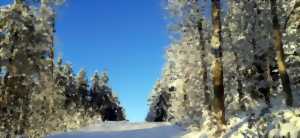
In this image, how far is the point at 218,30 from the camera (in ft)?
46.4

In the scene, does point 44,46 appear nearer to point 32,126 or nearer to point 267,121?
point 32,126

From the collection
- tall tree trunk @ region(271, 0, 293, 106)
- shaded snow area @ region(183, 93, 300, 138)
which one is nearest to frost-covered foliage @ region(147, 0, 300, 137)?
tall tree trunk @ region(271, 0, 293, 106)

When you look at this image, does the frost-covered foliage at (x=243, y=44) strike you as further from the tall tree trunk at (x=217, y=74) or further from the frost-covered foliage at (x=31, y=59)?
the tall tree trunk at (x=217, y=74)

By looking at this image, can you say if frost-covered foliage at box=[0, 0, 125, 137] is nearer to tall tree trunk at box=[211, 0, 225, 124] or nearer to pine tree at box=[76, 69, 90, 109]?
tall tree trunk at box=[211, 0, 225, 124]

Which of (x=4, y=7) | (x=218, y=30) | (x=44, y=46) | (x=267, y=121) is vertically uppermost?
(x=4, y=7)

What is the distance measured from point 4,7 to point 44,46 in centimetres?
342

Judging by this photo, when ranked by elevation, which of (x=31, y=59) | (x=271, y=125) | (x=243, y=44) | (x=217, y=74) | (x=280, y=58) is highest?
(x=243, y=44)

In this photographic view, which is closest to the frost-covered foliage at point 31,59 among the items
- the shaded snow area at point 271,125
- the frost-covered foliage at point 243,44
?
the frost-covered foliage at point 243,44

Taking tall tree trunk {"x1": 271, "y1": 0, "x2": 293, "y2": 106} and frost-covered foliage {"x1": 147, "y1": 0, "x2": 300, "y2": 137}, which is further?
frost-covered foliage {"x1": 147, "y1": 0, "x2": 300, "y2": 137}

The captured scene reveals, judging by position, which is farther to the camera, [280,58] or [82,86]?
[82,86]

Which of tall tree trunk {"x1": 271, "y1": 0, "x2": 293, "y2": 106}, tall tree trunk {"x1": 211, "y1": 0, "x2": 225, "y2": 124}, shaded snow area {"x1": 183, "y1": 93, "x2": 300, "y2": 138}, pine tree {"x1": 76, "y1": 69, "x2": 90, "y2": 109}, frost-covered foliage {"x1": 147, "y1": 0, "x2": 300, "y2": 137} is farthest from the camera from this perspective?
pine tree {"x1": 76, "y1": 69, "x2": 90, "y2": 109}

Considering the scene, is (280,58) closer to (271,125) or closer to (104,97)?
(271,125)

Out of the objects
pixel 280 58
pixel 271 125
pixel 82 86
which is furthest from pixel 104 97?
pixel 271 125

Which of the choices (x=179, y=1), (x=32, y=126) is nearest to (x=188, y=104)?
(x=179, y=1)
